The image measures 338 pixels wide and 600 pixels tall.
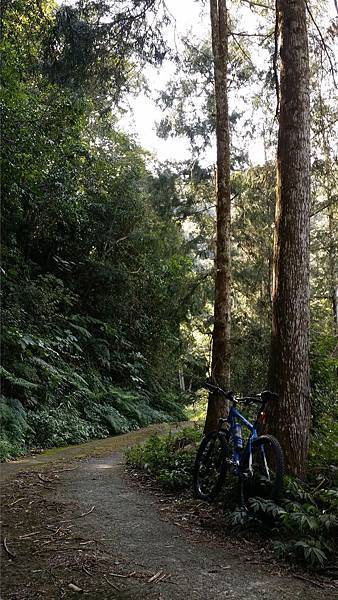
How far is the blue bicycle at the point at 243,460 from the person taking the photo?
4.51 meters

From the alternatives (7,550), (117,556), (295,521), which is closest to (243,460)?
(295,521)

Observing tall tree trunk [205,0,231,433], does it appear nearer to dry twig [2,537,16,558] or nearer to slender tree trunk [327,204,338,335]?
dry twig [2,537,16,558]

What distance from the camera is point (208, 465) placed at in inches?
220

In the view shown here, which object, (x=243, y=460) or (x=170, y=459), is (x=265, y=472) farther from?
(x=170, y=459)

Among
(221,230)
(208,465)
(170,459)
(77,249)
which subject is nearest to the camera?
(208,465)

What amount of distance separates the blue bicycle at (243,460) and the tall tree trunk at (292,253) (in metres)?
0.25

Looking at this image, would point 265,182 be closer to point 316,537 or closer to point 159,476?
point 159,476

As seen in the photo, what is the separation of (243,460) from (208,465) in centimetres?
97

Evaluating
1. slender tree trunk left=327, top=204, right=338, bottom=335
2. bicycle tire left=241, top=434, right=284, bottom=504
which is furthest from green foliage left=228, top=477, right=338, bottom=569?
slender tree trunk left=327, top=204, right=338, bottom=335

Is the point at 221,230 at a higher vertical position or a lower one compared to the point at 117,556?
higher

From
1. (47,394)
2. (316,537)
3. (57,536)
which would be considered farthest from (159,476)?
(47,394)

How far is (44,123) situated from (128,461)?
8281 mm

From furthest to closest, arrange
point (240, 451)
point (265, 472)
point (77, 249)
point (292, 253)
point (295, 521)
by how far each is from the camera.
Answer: point (77, 249), point (292, 253), point (240, 451), point (265, 472), point (295, 521)

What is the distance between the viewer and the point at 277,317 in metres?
5.33
